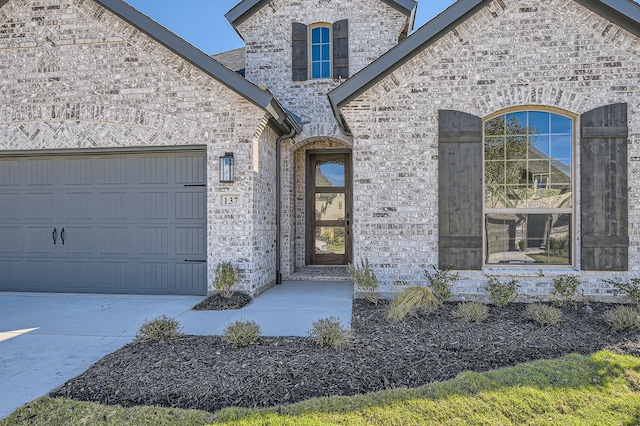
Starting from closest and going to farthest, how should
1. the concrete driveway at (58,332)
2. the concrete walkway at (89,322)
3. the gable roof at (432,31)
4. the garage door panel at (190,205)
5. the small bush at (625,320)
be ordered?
the concrete driveway at (58,332), the concrete walkway at (89,322), the small bush at (625,320), the gable roof at (432,31), the garage door panel at (190,205)

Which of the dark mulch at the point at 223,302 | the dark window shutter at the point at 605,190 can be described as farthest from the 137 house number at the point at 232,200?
the dark window shutter at the point at 605,190

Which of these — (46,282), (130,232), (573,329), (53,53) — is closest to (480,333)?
(573,329)

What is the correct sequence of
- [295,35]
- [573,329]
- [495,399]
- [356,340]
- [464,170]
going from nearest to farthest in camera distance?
[495,399] < [356,340] < [573,329] < [464,170] < [295,35]

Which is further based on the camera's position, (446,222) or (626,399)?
(446,222)

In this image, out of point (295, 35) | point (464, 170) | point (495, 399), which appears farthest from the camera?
point (295, 35)

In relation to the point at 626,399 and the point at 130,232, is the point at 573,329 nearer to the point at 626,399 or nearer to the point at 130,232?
the point at 626,399

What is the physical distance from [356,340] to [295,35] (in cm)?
762

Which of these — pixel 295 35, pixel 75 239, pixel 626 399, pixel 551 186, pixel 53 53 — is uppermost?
pixel 295 35

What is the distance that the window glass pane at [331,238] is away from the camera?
10641mm

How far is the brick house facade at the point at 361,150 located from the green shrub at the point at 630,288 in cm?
16

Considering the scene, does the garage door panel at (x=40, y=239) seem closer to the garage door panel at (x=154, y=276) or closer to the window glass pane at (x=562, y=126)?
the garage door panel at (x=154, y=276)

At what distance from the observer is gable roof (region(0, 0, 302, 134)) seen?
23.0 ft

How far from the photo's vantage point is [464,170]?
6.90m

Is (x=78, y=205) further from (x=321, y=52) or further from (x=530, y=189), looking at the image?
(x=530, y=189)
